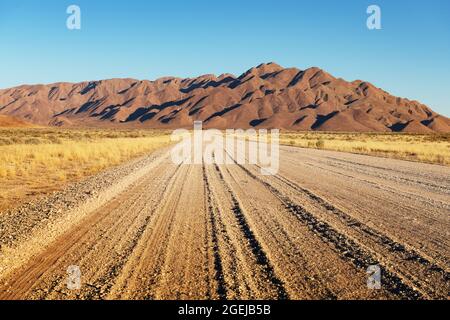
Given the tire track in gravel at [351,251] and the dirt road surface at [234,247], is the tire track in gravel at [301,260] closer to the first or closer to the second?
the dirt road surface at [234,247]

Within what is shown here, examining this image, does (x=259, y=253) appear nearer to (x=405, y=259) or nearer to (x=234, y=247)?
(x=234, y=247)

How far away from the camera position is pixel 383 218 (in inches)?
346

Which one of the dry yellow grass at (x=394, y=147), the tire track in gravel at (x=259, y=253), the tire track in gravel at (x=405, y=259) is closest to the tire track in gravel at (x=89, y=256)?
the tire track in gravel at (x=259, y=253)

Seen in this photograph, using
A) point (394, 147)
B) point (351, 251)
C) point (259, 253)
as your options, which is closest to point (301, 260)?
point (259, 253)

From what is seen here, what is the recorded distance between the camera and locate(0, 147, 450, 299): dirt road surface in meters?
4.98

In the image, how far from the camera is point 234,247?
664 cm

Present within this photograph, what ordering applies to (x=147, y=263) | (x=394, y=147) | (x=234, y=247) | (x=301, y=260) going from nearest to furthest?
(x=147, y=263)
(x=301, y=260)
(x=234, y=247)
(x=394, y=147)

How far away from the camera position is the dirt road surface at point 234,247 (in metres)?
4.98

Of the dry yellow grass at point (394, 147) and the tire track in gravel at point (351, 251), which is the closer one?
the tire track in gravel at point (351, 251)

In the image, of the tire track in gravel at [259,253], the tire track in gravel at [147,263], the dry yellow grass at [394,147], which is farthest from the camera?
the dry yellow grass at [394,147]

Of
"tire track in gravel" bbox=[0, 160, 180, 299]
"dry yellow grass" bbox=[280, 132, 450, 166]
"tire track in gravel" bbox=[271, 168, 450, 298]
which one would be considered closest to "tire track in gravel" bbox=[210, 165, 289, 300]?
"tire track in gravel" bbox=[271, 168, 450, 298]
